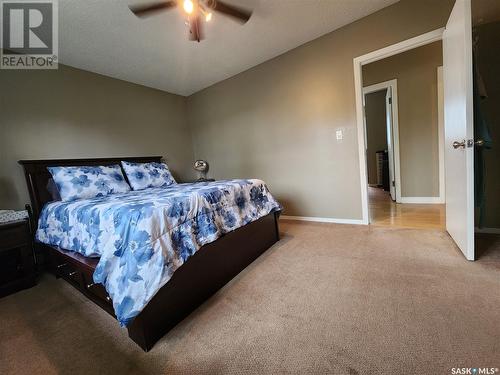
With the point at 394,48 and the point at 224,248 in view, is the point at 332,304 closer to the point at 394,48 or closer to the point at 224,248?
the point at 224,248

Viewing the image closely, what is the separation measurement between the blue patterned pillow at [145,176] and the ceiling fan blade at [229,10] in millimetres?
1975

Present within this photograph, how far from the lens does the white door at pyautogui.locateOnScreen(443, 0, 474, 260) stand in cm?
149

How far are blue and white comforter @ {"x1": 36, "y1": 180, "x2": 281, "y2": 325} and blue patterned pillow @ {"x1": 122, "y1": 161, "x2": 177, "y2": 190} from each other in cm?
90

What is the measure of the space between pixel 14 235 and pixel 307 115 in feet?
10.9

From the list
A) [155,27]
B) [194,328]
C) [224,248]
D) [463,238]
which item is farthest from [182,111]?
[463,238]

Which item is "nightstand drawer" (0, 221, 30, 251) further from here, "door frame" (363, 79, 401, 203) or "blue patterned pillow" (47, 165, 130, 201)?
"door frame" (363, 79, 401, 203)

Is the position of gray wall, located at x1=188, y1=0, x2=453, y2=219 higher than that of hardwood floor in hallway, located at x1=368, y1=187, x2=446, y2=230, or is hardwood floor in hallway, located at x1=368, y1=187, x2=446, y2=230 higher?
gray wall, located at x1=188, y1=0, x2=453, y2=219

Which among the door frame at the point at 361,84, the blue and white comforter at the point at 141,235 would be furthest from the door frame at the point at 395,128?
the blue and white comforter at the point at 141,235

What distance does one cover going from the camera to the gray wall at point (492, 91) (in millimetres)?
1992

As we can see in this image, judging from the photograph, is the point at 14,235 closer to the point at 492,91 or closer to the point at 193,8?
the point at 193,8

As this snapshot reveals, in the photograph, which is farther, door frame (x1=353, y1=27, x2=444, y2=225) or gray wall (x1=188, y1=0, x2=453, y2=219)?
gray wall (x1=188, y1=0, x2=453, y2=219)

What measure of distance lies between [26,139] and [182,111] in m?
2.29

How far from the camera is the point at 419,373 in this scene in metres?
0.88

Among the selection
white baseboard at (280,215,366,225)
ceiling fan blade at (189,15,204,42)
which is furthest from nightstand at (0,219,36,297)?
white baseboard at (280,215,366,225)
